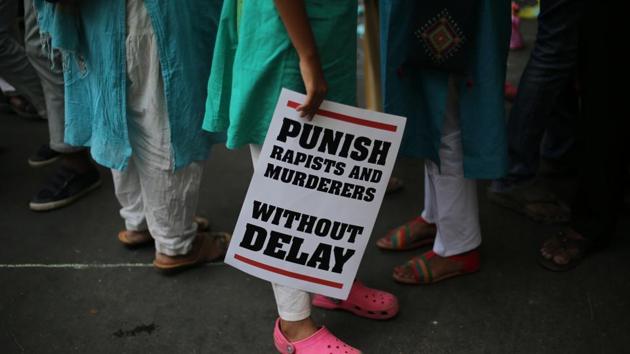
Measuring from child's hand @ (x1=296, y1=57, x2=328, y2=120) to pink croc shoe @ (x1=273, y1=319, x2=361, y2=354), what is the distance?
814mm

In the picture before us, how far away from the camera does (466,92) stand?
79.3 inches

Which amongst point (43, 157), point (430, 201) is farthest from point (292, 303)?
point (43, 157)

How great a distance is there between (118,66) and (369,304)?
1283mm

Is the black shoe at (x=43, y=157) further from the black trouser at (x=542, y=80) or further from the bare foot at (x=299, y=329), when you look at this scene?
the black trouser at (x=542, y=80)

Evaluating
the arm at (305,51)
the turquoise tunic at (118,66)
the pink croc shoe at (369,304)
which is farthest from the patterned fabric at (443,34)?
the pink croc shoe at (369,304)

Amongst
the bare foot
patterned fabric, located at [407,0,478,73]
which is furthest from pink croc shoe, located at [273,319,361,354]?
patterned fabric, located at [407,0,478,73]

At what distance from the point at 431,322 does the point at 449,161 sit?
623 mm

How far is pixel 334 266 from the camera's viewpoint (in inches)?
71.1

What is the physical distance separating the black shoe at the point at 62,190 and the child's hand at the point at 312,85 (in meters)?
2.02

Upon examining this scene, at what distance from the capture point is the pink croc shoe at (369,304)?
220 cm

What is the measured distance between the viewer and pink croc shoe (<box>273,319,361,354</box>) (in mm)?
1960

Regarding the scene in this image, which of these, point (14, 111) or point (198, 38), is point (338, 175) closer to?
point (198, 38)

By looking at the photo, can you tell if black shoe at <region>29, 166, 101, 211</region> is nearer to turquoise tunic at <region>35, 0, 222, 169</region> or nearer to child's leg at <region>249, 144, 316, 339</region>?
turquoise tunic at <region>35, 0, 222, 169</region>

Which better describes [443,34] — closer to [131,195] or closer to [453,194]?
[453,194]
